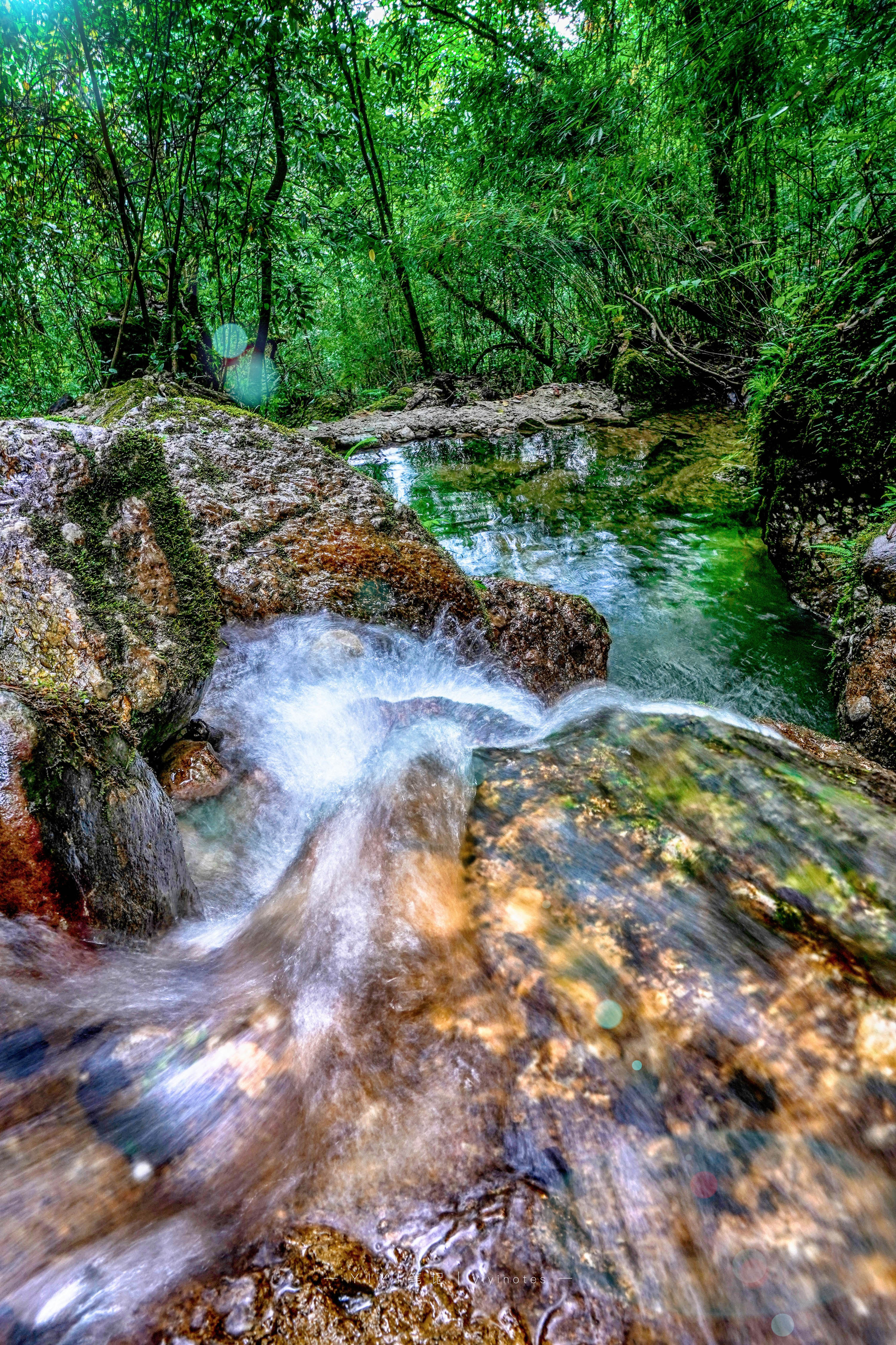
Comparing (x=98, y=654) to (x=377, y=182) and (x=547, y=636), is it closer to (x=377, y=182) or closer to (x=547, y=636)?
(x=547, y=636)

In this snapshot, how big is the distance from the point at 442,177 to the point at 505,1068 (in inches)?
556

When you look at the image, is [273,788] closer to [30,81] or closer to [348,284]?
[30,81]

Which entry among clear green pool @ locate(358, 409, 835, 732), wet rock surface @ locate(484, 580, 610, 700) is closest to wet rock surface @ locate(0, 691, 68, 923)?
wet rock surface @ locate(484, 580, 610, 700)

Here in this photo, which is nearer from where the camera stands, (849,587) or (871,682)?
(871,682)

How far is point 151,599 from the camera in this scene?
8.86ft

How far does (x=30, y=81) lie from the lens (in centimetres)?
521

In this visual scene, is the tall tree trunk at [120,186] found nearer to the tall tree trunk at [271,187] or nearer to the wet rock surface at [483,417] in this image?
the tall tree trunk at [271,187]

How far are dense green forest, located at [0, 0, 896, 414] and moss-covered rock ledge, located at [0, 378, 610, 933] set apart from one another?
3.03 metres

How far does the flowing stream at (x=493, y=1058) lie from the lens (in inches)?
42.2

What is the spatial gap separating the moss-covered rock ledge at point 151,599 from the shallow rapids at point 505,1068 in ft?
0.86

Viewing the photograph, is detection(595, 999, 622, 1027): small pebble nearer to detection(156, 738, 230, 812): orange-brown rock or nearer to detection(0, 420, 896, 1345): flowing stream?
detection(0, 420, 896, 1345): flowing stream

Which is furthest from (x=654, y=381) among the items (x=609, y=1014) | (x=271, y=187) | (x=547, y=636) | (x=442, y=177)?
(x=609, y=1014)

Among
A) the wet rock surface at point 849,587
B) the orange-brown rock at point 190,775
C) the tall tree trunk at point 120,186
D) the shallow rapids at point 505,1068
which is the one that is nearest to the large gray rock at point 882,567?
the wet rock surface at point 849,587

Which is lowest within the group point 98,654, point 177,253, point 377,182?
point 98,654
